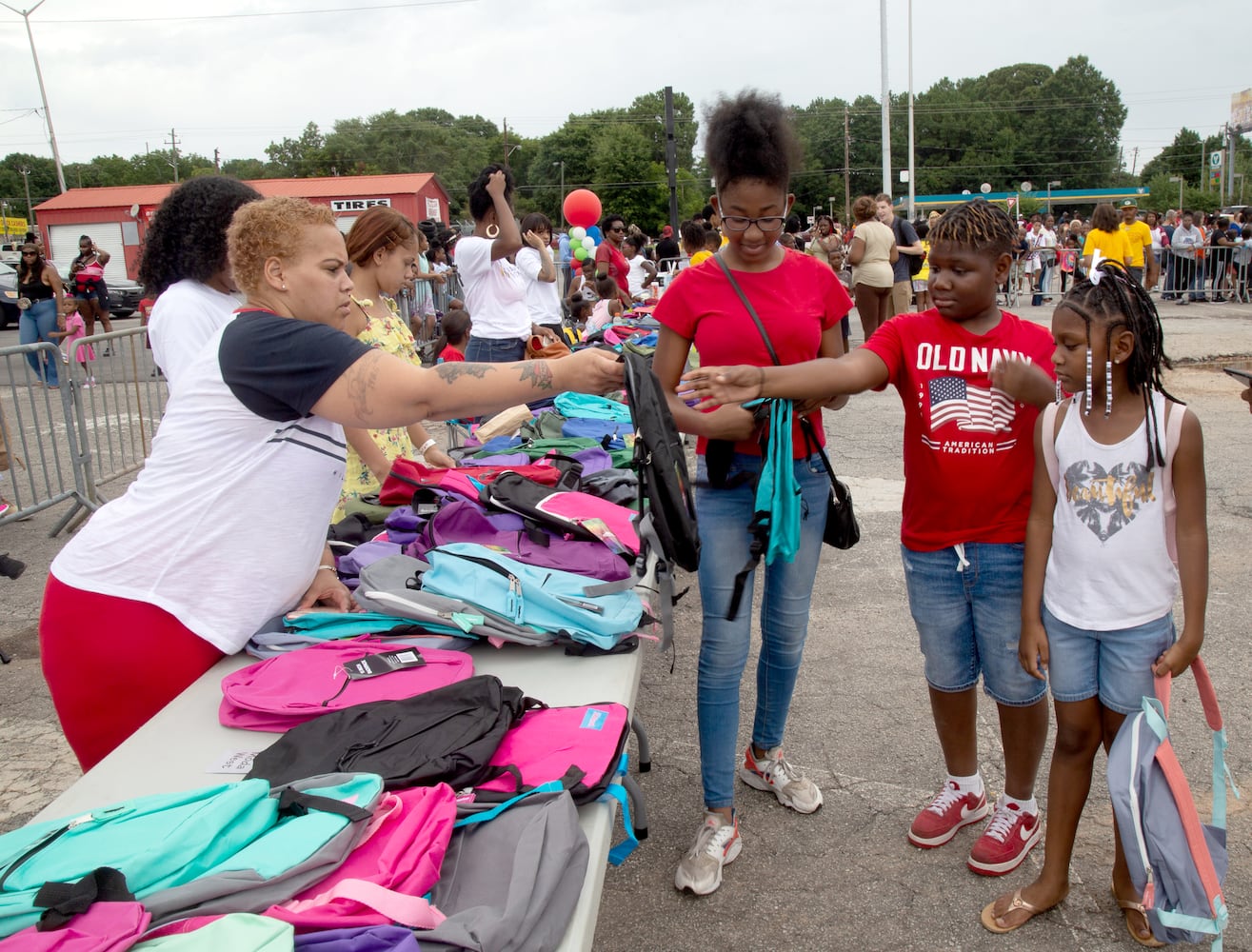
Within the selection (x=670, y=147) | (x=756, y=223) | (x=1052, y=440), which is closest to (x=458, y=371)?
(x=756, y=223)

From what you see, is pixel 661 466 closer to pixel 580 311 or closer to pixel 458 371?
pixel 458 371

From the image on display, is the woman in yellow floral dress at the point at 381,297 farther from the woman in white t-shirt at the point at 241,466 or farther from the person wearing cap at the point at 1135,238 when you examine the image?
the person wearing cap at the point at 1135,238

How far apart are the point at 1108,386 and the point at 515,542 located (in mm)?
1815

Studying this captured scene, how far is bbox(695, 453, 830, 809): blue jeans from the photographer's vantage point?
2785 millimetres

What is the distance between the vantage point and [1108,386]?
2355mm

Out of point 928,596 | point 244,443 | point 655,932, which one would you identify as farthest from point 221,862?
point 928,596

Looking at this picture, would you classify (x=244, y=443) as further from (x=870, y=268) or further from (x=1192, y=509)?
(x=870, y=268)

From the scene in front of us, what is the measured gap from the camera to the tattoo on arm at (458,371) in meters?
2.17

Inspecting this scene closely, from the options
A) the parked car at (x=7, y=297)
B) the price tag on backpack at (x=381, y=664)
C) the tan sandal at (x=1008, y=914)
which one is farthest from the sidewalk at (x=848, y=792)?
the parked car at (x=7, y=297)

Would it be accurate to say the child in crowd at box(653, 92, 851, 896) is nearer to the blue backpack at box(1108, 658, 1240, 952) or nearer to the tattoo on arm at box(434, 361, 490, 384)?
the tattoo on arm at box(434, 361, 490, 384)

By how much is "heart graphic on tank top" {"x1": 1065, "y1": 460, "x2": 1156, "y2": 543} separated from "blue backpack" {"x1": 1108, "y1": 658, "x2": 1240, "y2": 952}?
0.44m

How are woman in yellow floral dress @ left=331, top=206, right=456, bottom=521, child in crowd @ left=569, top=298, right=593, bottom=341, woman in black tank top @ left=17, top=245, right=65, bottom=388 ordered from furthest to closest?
woman in black tank top @ left=17, top=245, right=65, bottom=388
child in crowd @ left=569, top=298, right=593, bottom=341
woman in yellow floral dress @ left=331, top=206, right=456, bottom=521

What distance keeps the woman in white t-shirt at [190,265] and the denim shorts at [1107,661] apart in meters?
2.79

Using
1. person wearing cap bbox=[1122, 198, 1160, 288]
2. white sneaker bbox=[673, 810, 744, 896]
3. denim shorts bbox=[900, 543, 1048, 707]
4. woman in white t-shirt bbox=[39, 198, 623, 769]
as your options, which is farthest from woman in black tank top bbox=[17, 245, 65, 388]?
person wearing cap bbox=[1122, 198, 1160, 288]
